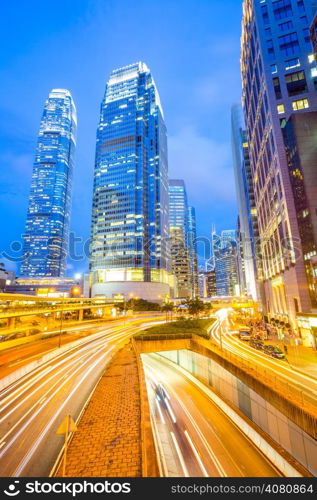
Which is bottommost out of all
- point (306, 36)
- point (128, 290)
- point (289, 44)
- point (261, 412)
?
point (261, 412)

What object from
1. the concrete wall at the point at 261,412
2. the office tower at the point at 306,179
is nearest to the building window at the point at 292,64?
the office tower at the point at 306,179

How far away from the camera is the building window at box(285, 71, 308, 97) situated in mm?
50969

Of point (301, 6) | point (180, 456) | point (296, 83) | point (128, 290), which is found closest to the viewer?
point (180, 456)

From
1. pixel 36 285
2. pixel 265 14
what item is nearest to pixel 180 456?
pixel 265 14

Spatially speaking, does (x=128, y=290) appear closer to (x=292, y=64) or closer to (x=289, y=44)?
(x=292, y=64)

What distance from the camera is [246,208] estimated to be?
112750mm

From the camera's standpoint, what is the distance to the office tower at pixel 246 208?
94.7m

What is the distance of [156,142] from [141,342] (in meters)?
146

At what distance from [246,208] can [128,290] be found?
75.2 metres

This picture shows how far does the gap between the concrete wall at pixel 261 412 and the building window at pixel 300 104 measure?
56.8 meters

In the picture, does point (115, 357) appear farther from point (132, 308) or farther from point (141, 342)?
point (132, 308)

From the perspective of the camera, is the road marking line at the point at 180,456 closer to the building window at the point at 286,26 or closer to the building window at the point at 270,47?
the building window at the point at 270,47

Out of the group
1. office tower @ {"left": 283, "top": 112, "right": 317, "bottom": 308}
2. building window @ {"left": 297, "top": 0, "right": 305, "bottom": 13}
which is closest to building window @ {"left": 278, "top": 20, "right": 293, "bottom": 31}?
building window @ {"left": 297, "top": 0, "right": 305, "bottom": 13}

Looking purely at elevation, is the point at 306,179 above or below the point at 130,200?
below
